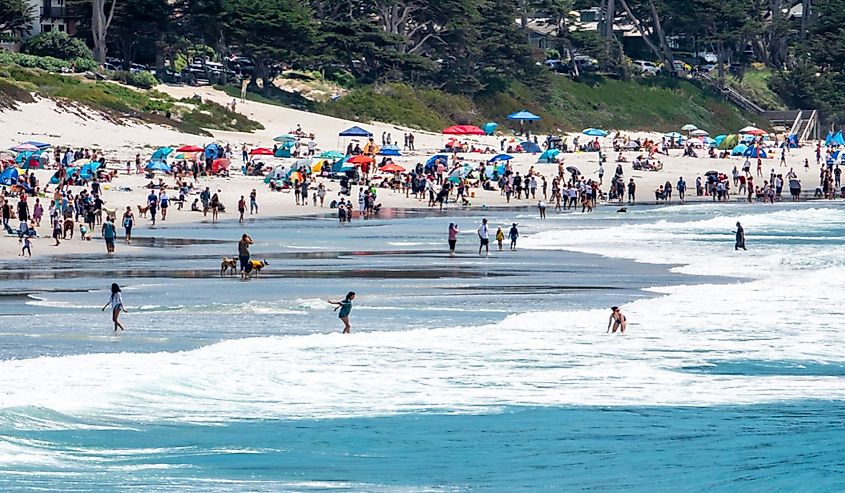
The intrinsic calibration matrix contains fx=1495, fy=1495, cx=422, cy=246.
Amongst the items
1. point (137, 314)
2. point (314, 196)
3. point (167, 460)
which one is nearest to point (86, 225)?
point (314, 196)

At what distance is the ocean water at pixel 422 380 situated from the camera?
15039 mm

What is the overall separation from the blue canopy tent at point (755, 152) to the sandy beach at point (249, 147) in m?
0.61

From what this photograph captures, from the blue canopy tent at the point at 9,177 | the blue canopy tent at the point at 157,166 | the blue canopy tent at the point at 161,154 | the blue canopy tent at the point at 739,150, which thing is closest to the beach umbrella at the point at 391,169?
the blue canopy tent at the point at 161,154

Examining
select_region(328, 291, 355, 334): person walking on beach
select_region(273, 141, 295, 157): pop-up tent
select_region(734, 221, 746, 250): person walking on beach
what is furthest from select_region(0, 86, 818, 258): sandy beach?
select_region(734, 221, 746, 250): person walking on beach

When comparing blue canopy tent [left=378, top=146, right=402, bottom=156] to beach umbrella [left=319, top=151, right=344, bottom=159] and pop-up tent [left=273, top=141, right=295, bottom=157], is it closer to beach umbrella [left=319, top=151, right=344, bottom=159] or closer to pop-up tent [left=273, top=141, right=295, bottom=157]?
beach umbrella [left=319, top=151, right=344, bottom=159]

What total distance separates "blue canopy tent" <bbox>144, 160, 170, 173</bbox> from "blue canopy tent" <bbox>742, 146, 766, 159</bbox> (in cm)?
3319

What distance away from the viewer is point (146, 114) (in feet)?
222

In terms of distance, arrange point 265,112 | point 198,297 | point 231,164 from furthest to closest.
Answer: point 265,112 → point 231,164 → point 198,297

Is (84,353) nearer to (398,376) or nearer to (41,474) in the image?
(398,376)

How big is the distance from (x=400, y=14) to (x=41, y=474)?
7285cm

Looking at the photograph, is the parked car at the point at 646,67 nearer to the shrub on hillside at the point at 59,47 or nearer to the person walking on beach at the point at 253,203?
the shrub on hillside at the point at 59,47

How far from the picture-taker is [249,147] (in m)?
Answer: 64.5

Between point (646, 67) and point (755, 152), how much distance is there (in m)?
28.9

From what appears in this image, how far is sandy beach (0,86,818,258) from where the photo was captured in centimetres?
4981
